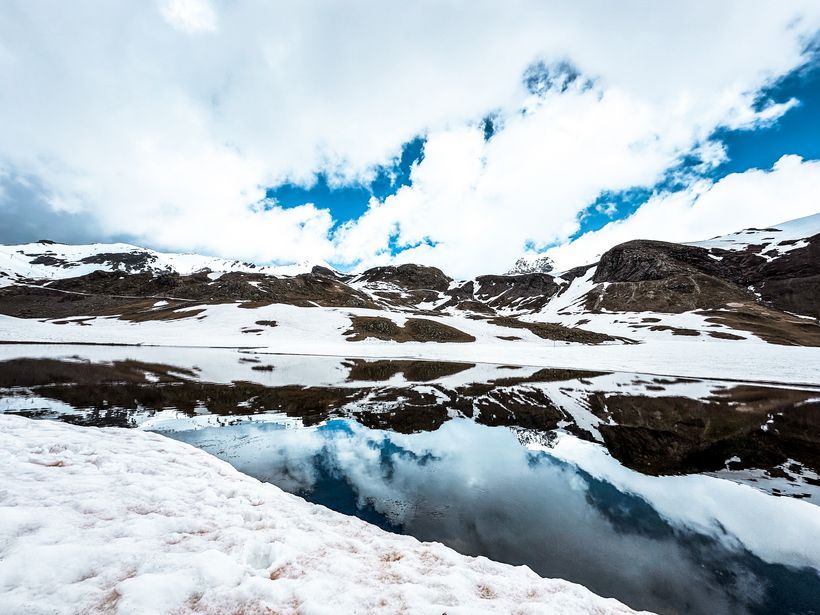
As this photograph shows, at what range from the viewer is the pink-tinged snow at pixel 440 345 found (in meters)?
39.3

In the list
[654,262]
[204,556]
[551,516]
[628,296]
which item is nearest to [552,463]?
[551,516]

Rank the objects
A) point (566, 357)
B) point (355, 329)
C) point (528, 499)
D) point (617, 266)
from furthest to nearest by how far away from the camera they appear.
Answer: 1. point (617, 266)
2. point (355, 329)
3. point (566, 357)
4. point (528, 499)

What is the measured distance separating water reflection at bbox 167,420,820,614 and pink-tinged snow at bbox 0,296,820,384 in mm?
31590

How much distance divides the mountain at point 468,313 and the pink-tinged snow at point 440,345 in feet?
1.46

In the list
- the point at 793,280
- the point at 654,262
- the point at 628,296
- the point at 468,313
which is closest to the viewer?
the point at 793,280

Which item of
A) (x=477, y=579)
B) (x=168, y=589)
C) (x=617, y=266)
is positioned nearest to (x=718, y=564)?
(x=477, y=579)

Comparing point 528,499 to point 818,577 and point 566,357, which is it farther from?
point 566,357

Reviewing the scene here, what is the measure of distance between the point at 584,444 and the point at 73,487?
1627 centimetres

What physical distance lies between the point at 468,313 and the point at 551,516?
137177 mm

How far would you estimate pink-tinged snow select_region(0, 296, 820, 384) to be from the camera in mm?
39325

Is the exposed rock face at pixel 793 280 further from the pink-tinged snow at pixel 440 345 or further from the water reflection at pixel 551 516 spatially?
the water reflection at pixel 551 516

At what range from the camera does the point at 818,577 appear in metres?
7.43

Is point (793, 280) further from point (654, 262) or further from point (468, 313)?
point (468, 313)

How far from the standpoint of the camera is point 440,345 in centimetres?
6319
